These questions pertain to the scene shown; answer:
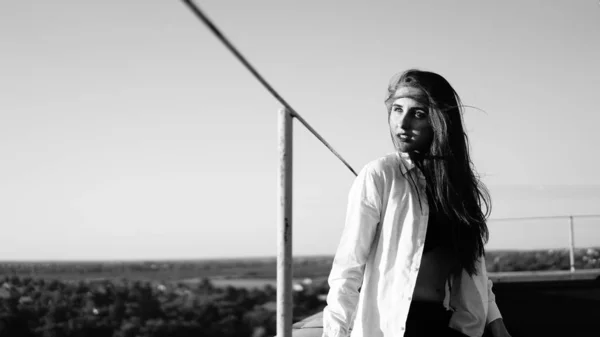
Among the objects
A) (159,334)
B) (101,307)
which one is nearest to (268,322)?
(159,334)

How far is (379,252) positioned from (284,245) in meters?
0.24

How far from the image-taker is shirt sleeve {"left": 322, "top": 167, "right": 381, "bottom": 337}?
1.16 metres

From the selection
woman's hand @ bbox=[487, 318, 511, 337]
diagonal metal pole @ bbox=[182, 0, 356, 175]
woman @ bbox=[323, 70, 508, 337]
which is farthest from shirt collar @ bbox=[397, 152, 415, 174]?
woman's hand @ bbox=[487, 318, 511, 337]

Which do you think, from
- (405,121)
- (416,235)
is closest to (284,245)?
(416,235)

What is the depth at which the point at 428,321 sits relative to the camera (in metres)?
1.30

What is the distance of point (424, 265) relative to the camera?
1.35m

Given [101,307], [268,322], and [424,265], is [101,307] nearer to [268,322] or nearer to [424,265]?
[268,322]

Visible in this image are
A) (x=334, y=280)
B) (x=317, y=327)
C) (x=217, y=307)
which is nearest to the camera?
(x=334, y=280)

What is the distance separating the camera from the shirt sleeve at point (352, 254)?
1.16 m

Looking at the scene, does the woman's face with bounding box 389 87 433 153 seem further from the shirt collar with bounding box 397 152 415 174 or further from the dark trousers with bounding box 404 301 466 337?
the dark trousers with bounding box 404 301 466 337

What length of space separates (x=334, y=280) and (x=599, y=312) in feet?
8.41

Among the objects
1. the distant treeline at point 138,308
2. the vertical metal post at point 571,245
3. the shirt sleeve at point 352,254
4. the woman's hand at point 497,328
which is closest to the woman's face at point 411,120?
the shirt sleeve at point 352,254

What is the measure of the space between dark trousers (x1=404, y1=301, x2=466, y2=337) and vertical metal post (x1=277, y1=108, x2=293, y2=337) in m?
0.29

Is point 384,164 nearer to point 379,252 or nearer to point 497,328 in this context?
point 379,252
